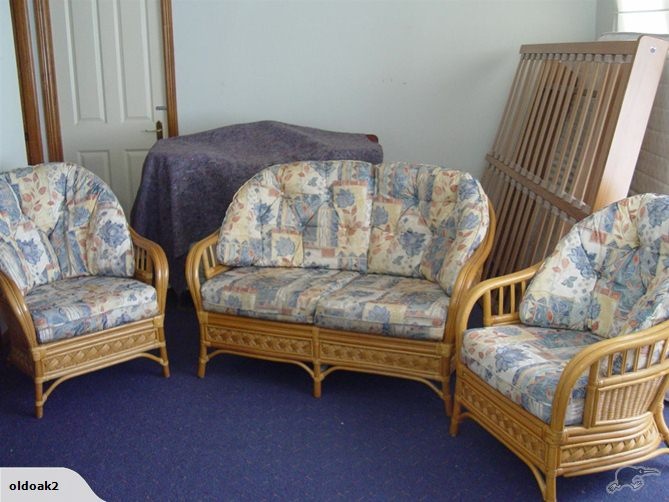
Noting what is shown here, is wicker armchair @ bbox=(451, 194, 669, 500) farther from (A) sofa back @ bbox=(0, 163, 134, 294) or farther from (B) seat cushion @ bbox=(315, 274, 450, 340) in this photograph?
(A) sofa back @ bbox=(0, 163, 134, 294)

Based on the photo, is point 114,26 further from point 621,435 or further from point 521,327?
point 621,435

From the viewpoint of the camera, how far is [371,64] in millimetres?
4445

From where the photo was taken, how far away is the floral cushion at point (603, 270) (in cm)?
258

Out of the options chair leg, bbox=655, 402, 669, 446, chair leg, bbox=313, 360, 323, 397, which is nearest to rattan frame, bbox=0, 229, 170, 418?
chair leg, bbox=313, 360, 323, 397

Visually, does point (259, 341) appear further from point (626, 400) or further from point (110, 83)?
point (110, 83)

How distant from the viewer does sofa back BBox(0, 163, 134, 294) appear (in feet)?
10.9

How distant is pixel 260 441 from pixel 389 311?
2.35 ft

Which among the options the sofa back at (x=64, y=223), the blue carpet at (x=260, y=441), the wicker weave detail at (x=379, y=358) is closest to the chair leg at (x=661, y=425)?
the blue carpet at (x=260, y=441)

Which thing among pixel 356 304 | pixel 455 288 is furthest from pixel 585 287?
pixel 356 304

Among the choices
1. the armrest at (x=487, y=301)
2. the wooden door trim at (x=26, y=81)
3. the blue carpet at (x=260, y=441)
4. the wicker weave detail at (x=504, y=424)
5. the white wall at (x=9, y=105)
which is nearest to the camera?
the wicker weave detail at (x=504, y=424)

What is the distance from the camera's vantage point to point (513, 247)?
3.96m

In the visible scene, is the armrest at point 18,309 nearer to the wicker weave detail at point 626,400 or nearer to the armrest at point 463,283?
the armrest at point 463,283

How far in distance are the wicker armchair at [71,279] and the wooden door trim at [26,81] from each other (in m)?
1.05

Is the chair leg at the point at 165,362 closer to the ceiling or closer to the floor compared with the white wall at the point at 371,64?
closer to the floor
